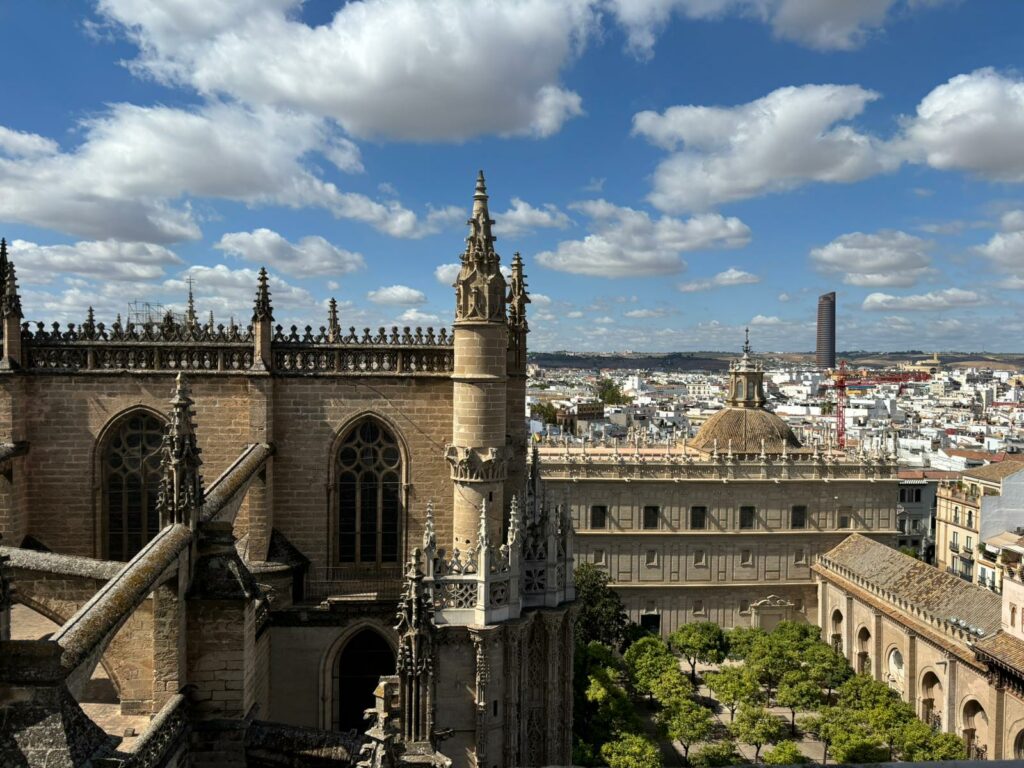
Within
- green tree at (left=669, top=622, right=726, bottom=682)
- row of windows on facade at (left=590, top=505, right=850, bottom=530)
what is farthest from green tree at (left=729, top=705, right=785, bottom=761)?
row of windows on facade at (left=590, top=505, right=850, bottom=530)

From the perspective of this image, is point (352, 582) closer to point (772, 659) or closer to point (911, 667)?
point (772, 659)

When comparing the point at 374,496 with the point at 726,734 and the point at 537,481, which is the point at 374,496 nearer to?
the point at 537,481

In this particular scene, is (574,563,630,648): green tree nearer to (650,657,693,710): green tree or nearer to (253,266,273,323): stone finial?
(650,657,693,710): green tree

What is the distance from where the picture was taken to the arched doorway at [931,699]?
116 ft

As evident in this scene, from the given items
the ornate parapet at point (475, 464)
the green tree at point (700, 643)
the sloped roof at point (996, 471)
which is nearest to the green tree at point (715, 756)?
the green tree at point (700, 643)

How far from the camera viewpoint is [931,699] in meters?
35.9

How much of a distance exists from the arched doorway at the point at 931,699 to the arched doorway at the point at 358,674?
28.9 m

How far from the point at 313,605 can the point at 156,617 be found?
18.4 ft

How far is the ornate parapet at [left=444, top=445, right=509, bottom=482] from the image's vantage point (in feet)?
56.0

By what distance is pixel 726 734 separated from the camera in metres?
35.2

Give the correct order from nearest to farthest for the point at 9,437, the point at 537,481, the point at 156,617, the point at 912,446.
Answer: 1. the point at 156,617
2. the point at 9,437
3. the point at 537,481
4. the point at 912,446

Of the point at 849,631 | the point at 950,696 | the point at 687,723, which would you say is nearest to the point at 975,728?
the point at 950,696

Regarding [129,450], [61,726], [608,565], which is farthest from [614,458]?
[61,726]

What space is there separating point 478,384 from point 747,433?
38.6 m
